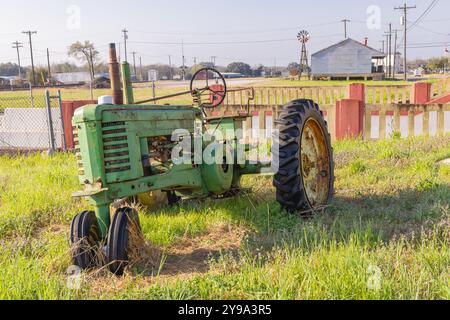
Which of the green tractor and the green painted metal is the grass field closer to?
the green tractor

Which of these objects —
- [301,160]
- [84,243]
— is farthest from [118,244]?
[301,160]

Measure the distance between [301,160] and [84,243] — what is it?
2.35m

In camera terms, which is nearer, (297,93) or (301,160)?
(301,160)

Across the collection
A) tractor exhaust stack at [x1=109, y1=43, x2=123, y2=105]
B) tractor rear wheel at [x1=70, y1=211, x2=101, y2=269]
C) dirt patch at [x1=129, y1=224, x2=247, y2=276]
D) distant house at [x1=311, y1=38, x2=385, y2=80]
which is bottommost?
dirt patch at [x1=129, y1=224, x2=247, y2=276]

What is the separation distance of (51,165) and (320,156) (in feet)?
16.2

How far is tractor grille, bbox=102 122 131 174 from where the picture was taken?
12.3ft

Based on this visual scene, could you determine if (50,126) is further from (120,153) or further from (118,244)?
(118,244)

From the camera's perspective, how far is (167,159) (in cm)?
445

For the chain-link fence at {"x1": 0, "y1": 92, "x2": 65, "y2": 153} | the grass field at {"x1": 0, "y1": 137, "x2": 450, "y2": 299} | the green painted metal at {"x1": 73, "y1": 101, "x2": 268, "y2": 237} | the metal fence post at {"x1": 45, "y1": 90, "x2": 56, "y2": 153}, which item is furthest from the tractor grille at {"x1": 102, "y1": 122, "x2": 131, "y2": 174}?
the chain-link fence at {"x1": 0, "y1": 92, "x2": 65, "y2": 153}

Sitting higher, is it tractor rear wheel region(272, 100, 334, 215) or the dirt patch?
tractor rear wheel region(272, 100, 334, 215)

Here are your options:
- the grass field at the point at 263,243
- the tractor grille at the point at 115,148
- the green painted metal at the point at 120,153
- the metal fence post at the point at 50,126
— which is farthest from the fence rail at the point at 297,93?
the tractor grille at the point at 115,148

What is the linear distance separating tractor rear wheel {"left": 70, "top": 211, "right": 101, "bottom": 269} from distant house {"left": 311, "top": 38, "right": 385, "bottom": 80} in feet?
183
